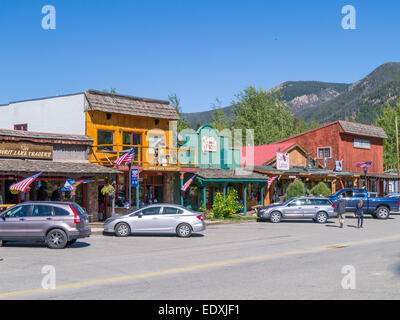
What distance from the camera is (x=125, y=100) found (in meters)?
32.4

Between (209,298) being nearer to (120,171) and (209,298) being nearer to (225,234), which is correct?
(225,234)

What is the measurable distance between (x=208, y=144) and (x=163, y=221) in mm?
15947

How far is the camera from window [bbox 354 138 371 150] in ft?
177

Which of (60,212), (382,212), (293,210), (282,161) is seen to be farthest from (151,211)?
(282,161)

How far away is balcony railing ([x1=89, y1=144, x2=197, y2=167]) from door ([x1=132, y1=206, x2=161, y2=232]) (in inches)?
247

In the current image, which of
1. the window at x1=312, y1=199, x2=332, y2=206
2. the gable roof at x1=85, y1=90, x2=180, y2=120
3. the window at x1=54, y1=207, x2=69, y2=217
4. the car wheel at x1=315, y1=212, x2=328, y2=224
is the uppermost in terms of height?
the gable roof at x1=85, y1=90, x2=180, y2=120

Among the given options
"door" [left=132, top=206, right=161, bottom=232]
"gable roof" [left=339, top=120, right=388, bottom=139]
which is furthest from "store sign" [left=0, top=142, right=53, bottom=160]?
"gable roof" [left=339, top=120, right=388, bottom=139]

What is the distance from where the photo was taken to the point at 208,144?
3744 centimetres

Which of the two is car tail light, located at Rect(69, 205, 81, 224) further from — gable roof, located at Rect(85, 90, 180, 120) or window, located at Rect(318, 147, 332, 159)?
window, located at Rect(318, 147, 332, 159)

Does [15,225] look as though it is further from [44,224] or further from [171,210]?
[171,210]

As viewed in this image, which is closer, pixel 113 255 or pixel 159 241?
pixel 113 255
